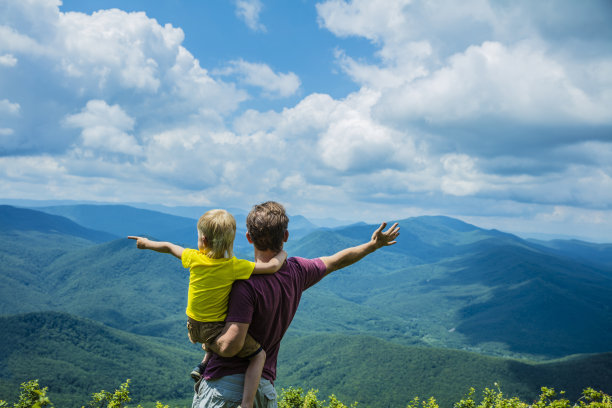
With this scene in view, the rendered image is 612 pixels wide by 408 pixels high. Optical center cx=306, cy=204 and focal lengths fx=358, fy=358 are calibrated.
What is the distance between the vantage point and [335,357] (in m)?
174

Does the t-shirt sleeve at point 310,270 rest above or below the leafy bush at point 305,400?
above

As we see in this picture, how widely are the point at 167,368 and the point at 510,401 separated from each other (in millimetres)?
180790

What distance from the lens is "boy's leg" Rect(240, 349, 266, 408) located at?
3898 mm

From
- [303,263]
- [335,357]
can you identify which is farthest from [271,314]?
[335,357]

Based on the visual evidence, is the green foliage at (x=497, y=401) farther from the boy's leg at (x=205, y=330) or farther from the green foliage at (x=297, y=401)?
the boy's leg at (x=205, y=330)

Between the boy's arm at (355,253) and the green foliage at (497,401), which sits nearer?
the boy's arm at (355,253)

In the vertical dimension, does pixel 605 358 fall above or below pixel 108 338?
above

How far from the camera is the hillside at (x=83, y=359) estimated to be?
137 meters

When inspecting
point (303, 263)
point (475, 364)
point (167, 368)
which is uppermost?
point (303, 263)

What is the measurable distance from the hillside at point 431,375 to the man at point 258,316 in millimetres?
135231

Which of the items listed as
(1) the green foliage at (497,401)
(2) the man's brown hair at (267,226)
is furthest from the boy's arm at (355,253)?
(1) the green foliage at (497,401)

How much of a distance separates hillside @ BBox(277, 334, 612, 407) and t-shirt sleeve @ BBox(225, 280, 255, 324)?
13596cm

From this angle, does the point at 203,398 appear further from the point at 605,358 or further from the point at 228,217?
the point at 605,358

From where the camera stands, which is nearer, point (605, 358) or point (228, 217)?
point (228, 217)
